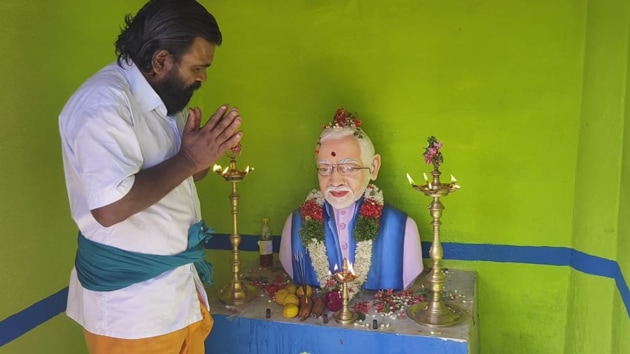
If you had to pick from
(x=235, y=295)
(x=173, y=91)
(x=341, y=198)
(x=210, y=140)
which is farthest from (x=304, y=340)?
(x=173, y=91)

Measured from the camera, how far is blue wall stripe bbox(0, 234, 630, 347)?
2035mm

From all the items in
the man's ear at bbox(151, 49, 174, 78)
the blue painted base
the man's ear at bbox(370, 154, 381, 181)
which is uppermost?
the man's ear at bbox(151, 49, 174, 78)

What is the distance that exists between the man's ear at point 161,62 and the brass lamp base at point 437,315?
4.70 feet

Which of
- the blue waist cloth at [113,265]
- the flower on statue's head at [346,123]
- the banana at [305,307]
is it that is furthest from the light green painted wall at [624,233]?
the blue waist cloth at [113,265]

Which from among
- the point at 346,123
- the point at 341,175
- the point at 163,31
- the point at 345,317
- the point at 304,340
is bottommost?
the point at 304,340

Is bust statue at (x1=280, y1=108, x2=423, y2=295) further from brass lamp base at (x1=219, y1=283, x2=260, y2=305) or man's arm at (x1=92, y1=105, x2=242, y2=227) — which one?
man's arm at (x1=92, y1=105, x2=242, y2=227)

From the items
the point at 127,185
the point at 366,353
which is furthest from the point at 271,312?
the point at 127,185

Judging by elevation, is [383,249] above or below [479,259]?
above

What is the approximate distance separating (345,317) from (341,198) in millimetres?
540

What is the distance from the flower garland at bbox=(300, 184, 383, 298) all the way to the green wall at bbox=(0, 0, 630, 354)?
14.3 inches

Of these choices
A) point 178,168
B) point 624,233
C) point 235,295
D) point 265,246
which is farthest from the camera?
point 265,246

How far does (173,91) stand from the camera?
1.76 m

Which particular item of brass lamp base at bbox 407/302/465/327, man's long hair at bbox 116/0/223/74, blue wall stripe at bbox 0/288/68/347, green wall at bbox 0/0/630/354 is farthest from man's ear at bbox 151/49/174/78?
brass lamp base at bbox 407/302/465/327

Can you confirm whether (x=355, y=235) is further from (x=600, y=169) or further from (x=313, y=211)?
(x=600, y=169)
